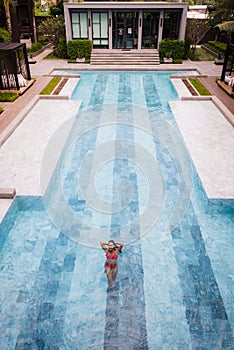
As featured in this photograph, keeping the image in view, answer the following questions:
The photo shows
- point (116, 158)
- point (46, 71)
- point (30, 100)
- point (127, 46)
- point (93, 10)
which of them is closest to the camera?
point (116, 158)

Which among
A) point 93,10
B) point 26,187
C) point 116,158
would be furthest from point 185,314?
point 93,10

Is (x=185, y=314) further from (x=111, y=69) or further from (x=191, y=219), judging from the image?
(x=111, y=69)

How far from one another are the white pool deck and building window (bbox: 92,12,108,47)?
43.1 ft

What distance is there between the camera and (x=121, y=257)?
8.48 m

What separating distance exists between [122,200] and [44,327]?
518cm

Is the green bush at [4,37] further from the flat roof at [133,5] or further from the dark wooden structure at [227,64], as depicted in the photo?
the dark wooden structure at [227,64]

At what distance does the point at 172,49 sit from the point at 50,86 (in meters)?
14.1

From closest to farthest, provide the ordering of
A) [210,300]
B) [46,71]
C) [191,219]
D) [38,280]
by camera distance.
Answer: [210,300]
[38,280]
[191,219]
[46,71]

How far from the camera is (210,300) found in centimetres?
722

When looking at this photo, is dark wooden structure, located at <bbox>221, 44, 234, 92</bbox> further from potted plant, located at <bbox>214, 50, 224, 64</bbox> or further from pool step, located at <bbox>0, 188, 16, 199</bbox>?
pool step, located at <bbox>0, 188, 16, 199</bbox>

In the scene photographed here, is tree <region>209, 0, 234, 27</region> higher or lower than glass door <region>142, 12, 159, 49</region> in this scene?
higher

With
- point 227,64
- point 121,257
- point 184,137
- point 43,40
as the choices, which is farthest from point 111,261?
point 43,40

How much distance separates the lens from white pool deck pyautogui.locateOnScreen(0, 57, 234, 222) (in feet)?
35.8

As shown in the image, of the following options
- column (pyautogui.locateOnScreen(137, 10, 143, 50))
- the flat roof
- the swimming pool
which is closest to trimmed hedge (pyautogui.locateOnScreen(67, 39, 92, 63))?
the flat roof
